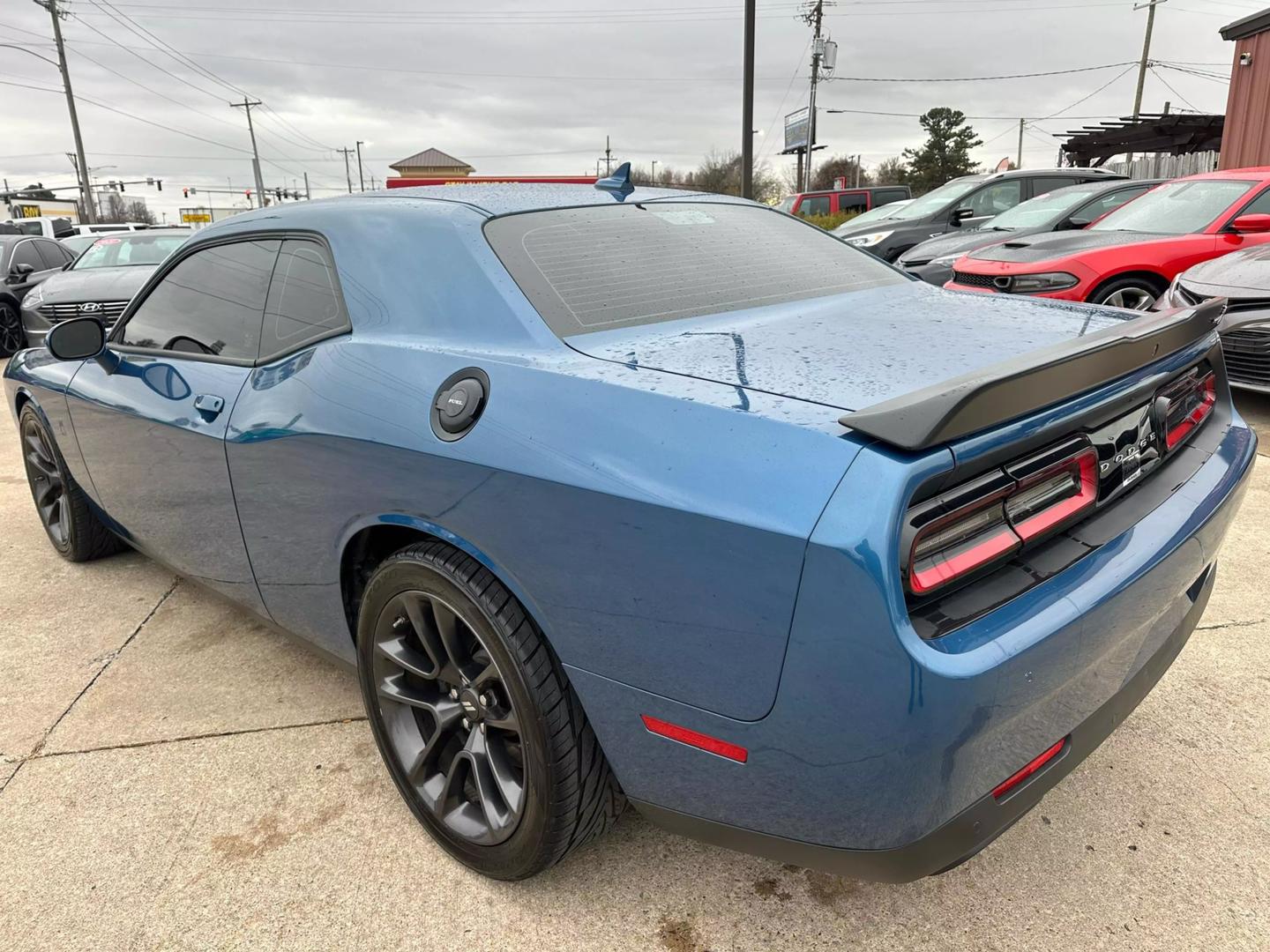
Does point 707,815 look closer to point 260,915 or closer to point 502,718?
point 502,718

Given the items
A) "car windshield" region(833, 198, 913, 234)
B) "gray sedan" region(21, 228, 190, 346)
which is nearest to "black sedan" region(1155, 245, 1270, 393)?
"car windshield" region(833, 198, 913, 234)

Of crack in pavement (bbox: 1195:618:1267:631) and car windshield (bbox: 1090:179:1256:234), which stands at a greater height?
car windshield (bbox: 1090:179:1256:234)

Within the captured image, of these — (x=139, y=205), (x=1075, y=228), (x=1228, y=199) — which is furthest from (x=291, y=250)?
(x=139, y=205)

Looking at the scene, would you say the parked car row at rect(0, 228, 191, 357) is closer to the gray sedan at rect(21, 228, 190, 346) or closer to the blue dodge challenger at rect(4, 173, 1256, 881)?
the gray sedan at rect(21, 228, 190, 346)

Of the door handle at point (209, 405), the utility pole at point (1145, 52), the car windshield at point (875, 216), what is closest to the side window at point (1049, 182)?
the car windshield at point (875, 216)

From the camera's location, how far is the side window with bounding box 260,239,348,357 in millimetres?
2260

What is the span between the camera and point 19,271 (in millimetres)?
11062

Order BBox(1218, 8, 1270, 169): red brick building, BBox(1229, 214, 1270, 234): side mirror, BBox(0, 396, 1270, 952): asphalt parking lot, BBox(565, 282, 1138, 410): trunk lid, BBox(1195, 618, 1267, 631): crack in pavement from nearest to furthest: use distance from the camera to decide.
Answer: BBox(565, 282, 1138, 410): trunk lid, BBox(0, 396, 1270, 952): asphalt parking lot, BBox(1195, 618, 1267, 631): crack in pavement, BBox(1229, 214, 1270, 234): side mirror, BBox(1218, 8, 1270, 169): red brick building

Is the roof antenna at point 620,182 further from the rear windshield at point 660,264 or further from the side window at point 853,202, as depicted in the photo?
the side window at point 853,202

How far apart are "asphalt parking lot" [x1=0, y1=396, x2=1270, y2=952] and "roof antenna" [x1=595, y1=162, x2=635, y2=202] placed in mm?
1783

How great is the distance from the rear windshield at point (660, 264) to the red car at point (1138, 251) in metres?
4.39

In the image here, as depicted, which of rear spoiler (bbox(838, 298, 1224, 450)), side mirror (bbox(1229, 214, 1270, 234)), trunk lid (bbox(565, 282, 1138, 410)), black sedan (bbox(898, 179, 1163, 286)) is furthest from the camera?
black sedan (bbox(898, 179, 1163, 286))

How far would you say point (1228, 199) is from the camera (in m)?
6.86

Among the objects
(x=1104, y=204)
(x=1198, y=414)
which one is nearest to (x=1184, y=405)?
(x=1198, y=414)
